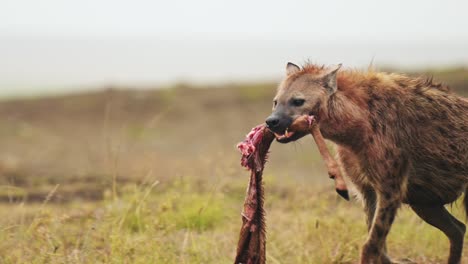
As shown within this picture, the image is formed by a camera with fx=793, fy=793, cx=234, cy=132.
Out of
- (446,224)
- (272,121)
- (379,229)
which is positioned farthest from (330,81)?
(446,224)

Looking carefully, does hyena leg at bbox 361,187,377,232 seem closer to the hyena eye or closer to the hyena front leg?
the hyena front leg

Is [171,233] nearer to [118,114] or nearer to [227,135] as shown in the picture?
[227,135]

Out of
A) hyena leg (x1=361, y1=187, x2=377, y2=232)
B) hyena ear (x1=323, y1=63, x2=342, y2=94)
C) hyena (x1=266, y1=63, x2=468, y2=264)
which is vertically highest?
hyena ear (x1=323, y1=63, x2=342, y2=94)

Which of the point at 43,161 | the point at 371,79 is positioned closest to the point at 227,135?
Result: the point at 43,161

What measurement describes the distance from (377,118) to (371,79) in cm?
23

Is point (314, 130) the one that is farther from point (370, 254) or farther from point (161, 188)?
point (161, 188)

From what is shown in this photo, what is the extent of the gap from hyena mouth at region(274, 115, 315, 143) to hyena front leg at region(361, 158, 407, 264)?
1.44 ft

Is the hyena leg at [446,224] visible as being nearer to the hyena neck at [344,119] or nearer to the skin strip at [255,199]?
the hyena neck at [344,119]

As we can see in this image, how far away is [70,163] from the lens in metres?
9.70

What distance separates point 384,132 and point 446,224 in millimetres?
726

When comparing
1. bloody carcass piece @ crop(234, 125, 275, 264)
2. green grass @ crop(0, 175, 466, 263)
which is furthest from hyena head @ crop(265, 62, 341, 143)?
green grass @ crop(0, 175, 466, 263)

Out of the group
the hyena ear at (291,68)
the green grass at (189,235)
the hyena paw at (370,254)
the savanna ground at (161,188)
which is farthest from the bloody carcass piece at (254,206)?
the green grass at (189,235)

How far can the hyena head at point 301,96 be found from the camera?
3617 mm

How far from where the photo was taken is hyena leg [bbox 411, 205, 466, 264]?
4172 millimetres
